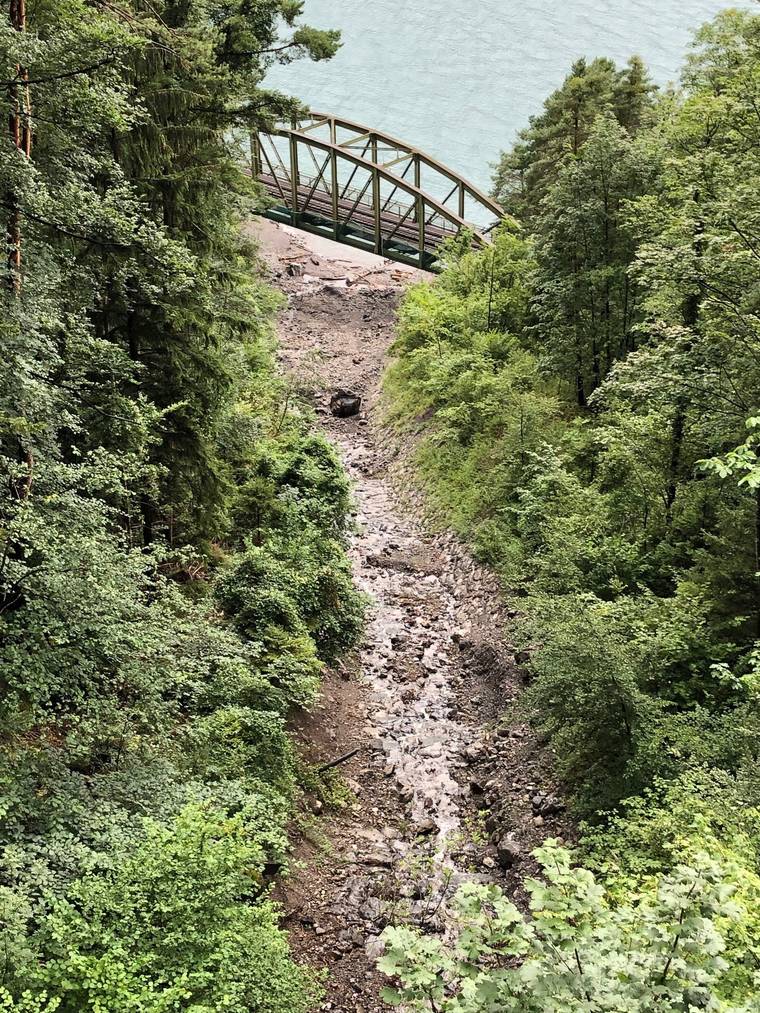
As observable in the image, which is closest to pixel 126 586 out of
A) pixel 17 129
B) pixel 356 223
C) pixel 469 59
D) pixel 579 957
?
pixel 17 129

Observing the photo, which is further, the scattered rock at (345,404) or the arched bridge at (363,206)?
the arched bridge at (363,206)

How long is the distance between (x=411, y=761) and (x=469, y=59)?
46.7 meters

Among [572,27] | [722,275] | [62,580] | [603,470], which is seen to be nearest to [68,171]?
[62,580]

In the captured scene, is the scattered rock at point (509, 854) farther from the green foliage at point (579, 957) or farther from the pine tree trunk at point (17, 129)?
the pine tree trunk at point (17, 129)

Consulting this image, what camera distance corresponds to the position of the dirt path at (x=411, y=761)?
7336 millimetres

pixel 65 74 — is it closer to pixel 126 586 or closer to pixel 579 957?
pixel 126 586

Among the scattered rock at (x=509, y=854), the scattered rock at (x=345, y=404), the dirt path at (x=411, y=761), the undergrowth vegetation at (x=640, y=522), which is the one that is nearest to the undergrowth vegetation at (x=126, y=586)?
the dirt path at (x=411, y=761)

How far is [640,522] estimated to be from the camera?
10711 millimetres

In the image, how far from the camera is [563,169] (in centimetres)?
1419

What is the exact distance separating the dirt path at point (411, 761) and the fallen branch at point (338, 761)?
0.24ft

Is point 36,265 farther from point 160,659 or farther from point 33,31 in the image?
point 160,659

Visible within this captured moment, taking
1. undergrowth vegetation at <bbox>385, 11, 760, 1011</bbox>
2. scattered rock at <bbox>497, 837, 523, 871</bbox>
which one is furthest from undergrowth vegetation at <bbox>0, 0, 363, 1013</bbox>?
scattered rock at <bbox>497, 837, 523, 871</bbox>

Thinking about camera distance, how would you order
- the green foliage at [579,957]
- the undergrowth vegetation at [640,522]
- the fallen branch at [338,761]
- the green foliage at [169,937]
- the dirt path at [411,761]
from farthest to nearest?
1. the fallen branch at [338,761]
2. the dirt path at [411,761]
3. the green foliage at [169,937]
4. the undergrowth vegetation at [640,522]
5. the green foliage at [579,957]

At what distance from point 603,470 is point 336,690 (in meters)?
5.91
